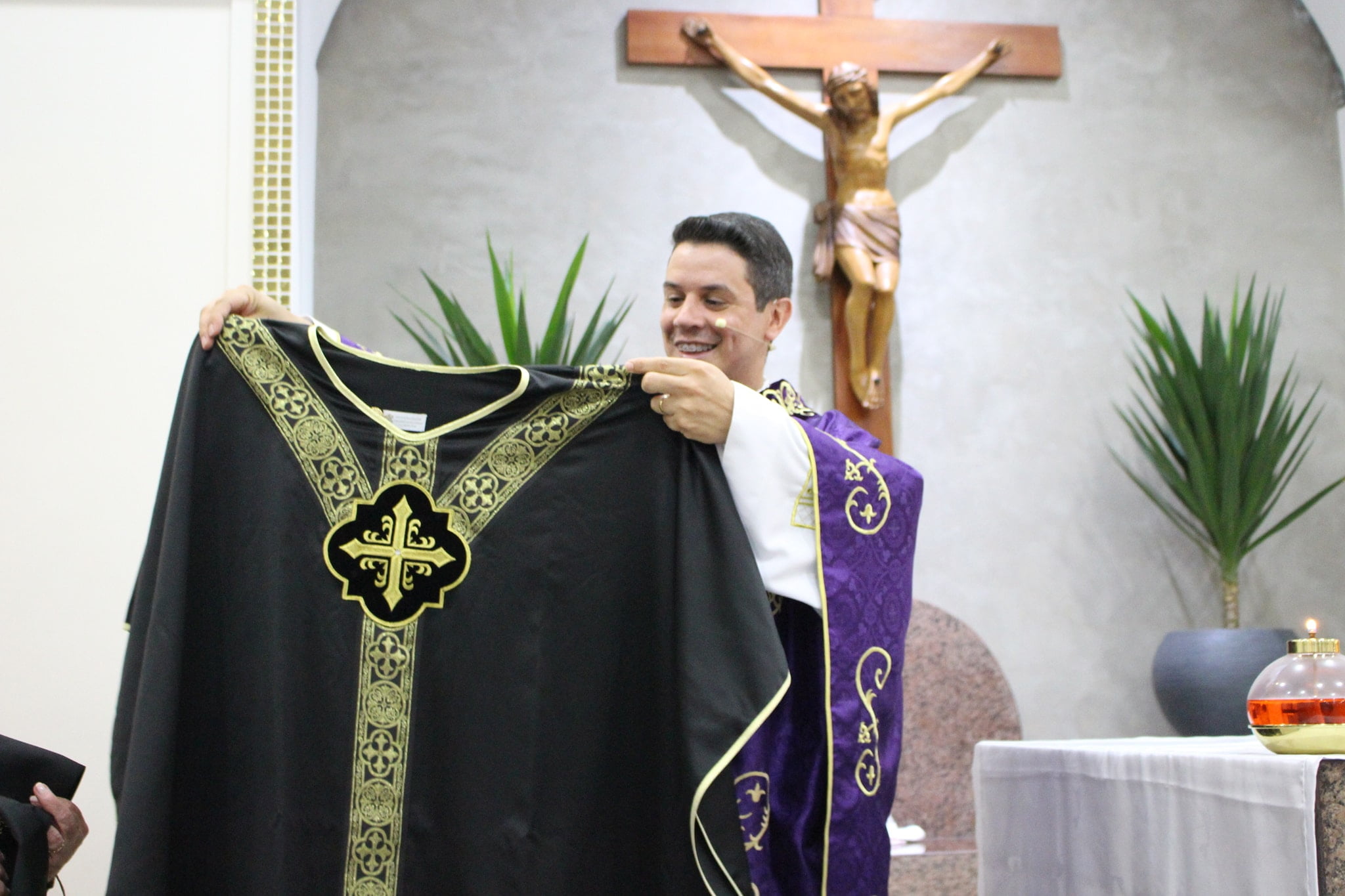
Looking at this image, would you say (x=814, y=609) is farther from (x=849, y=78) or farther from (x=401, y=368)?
(x=849, y=78)

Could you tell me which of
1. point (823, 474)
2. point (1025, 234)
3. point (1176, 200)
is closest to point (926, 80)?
point (1025, 234)

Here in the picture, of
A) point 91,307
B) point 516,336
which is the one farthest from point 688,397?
point 91,307

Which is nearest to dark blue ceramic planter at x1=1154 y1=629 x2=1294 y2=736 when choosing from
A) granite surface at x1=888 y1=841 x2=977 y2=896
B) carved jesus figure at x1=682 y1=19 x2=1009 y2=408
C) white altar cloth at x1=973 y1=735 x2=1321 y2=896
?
granite surface at x1=888 y1=841 x2=977 y2=896

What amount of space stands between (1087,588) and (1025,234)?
1294 millimetres

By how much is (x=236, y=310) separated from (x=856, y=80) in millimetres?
2802

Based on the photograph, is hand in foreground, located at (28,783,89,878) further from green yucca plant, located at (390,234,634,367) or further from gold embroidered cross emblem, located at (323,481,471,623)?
green yucca plant, located at (390,234,634,367)

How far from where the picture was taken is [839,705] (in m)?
1.98

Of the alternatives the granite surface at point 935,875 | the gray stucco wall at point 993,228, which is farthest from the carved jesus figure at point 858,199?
the granite surface at point 935,875

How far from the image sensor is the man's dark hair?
2514mm

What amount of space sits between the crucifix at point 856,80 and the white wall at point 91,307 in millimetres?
1767

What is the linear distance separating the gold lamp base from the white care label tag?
50.5 inches

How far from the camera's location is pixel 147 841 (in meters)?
1.70

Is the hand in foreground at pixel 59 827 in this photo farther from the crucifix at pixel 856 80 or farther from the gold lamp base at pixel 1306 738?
the crucifix at pixel 856 80

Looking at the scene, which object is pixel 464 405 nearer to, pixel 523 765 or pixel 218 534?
pixel 218 534
